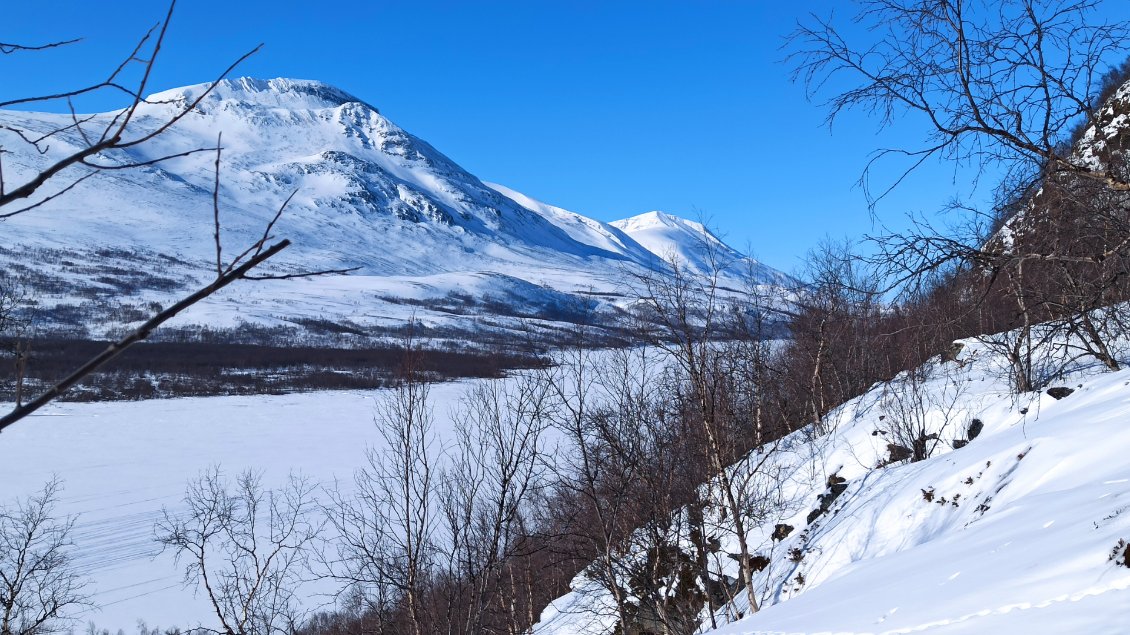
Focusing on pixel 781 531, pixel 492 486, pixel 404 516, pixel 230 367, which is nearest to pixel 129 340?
pixel 492 486

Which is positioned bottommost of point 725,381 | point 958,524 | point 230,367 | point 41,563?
point 41,563

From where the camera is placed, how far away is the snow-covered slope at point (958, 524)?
316 cm

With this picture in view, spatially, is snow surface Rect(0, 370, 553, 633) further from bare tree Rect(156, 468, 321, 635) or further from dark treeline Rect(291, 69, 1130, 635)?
dark treeline Rect(291, 69, 1130, 635)

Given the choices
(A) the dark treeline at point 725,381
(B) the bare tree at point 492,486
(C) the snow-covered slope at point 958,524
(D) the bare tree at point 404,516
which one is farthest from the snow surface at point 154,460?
(C) the snow-covered slope at point 958,524

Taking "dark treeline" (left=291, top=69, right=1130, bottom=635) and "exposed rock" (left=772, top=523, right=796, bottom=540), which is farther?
"exposed rock" (left=772, top=523, right=796, bottom=540)

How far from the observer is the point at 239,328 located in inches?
4203

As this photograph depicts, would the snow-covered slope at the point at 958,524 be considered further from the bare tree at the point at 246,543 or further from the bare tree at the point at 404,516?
the bare tree at the point at 246,543

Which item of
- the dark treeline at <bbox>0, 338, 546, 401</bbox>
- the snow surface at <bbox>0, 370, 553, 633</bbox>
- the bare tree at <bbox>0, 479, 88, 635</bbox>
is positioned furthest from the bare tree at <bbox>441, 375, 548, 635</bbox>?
the dark treeline at <bbox>0, 338, 546, 401</bbox>

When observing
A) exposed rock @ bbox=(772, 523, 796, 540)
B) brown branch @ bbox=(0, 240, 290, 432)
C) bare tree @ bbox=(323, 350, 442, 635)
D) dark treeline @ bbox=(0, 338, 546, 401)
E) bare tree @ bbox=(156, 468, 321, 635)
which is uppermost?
dark treeline @ bbox=(0, 338, 546, 401)

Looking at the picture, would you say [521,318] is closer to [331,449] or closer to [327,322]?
[327,322]

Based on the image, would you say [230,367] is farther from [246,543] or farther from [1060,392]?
[1060,392]

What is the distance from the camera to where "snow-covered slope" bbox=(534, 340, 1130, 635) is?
10.4 ft

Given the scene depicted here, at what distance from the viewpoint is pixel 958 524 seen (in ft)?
23.0

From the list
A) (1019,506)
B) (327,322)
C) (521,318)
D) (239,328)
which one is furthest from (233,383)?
(1019,506)
